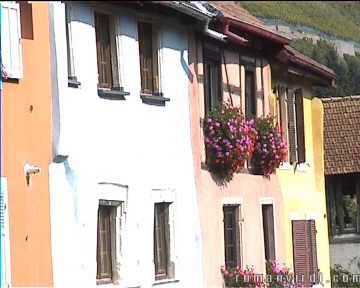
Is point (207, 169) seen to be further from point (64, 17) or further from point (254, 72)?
point (64, 17)

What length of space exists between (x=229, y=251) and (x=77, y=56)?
244 inches

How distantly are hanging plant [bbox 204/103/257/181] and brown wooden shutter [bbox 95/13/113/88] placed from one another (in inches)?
129

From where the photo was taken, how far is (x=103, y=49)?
17.3 meters

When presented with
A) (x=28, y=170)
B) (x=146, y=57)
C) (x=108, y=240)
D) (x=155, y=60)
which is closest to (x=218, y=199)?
(x=155, y=60)

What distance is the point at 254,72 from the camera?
2280 cm

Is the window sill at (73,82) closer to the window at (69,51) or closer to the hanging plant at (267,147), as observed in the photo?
the window at (69,51)

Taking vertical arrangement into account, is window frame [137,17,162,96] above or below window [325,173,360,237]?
above

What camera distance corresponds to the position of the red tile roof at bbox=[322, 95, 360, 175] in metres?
29.1

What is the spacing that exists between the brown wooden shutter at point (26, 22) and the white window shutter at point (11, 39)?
187 mm

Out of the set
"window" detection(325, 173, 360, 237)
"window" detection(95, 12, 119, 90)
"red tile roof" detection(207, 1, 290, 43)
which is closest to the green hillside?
"red tile roof" detection(207, 1, 290, 43)

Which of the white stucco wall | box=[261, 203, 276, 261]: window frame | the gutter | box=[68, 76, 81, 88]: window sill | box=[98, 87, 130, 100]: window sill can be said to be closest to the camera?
the white stucco wall

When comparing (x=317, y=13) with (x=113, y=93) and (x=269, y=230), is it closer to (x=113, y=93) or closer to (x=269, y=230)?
(x=113, y=93)

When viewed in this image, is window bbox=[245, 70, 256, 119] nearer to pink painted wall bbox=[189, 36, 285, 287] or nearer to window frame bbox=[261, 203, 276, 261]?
pink painted wall bbox=[189, 36, 285, 287]

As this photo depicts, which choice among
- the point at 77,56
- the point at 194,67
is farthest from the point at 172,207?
the point at 77,56
